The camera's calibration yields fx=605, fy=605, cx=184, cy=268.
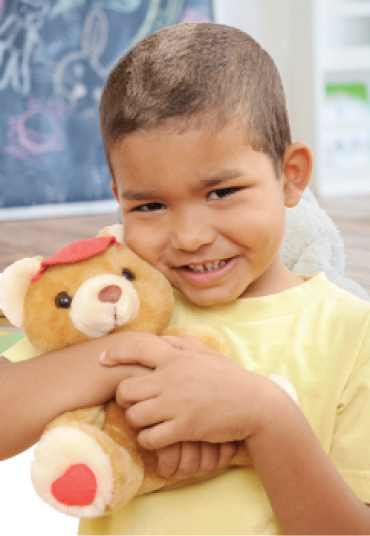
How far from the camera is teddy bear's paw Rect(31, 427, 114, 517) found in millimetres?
489

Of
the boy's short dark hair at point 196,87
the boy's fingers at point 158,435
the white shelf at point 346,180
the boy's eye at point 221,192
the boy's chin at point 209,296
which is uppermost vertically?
the boy's short dark hair at point 196,87

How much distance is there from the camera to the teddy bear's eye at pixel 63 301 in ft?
1.90

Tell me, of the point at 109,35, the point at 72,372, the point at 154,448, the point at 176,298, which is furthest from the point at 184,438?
the point at 109,35

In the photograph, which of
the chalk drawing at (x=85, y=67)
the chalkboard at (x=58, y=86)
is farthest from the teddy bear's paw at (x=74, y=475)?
the chalk drawing at (x=85, y=67)

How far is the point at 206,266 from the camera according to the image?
2.25 ft

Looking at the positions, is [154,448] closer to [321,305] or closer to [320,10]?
[321,305]

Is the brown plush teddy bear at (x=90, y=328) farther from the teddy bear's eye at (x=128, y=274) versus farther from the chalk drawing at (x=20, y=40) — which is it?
the chalk drawing at (x=20, y=40)

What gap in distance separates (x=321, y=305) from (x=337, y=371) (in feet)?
0.30

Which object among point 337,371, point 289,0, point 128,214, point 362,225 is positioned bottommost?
point 362,225

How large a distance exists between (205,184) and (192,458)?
273 millimetres

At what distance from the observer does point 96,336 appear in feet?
1.95

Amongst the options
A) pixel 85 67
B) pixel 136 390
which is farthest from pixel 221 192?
pixel 85 67

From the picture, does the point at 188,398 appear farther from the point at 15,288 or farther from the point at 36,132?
the point at 36,132

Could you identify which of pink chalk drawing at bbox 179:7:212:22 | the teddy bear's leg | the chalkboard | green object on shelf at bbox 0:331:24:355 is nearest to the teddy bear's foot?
the teddy bear's leg
